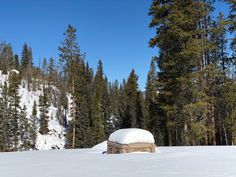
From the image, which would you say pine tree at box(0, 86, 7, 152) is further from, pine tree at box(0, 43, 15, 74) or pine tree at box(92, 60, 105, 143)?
pine tree at box(0, 43, 15, 74)

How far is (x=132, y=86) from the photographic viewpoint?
59.0 m

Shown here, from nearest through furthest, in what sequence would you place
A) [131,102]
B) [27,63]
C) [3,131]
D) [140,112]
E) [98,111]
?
[3,131], [98,111], [140,112], [131,102], [27,63]

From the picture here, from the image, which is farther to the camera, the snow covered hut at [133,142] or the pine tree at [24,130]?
the pine tree at [24,130]

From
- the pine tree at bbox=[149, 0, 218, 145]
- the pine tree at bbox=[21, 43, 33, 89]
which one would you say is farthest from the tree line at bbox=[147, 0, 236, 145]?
the pine tree at bbox=[21, 43, 33, 89]

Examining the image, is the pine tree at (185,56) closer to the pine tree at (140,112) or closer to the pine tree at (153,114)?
the pine tree at (153,114)

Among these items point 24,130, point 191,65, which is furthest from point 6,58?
point 191,65

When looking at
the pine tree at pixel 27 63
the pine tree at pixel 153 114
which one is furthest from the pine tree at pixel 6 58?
the pine tree at pixel 153 114

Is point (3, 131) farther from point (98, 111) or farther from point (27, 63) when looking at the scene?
point (27, 63)

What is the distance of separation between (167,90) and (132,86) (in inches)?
1460

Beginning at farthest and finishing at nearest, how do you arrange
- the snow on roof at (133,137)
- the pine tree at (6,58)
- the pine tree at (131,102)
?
the pine tree at (6,58) < the pine tree at (131,102) < the snow on roof at (133,137)

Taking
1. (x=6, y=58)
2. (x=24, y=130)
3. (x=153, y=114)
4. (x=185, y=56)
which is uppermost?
(x=6, y=58)

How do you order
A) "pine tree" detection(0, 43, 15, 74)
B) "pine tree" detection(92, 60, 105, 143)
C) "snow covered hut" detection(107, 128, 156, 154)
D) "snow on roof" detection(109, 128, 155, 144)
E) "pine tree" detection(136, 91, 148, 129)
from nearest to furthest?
"snow covered hut" detection(107, 128, 156, 154)
"snow on roof" detection(109, 128, 155, 144)
"pine tree" detection(92, 60, 105, 143)
"pine tree" detection(136, 91, 148, 129)
"pine tree" detection(0, 43, 15, 74)

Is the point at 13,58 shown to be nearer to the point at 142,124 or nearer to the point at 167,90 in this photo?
the point at 142,124

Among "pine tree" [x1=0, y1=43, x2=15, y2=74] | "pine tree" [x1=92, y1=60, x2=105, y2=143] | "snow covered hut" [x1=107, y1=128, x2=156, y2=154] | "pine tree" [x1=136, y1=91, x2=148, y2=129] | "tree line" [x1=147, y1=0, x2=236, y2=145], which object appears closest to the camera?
"snow covered hut" [x1=107, y1=128, x2=156, y2=154]
